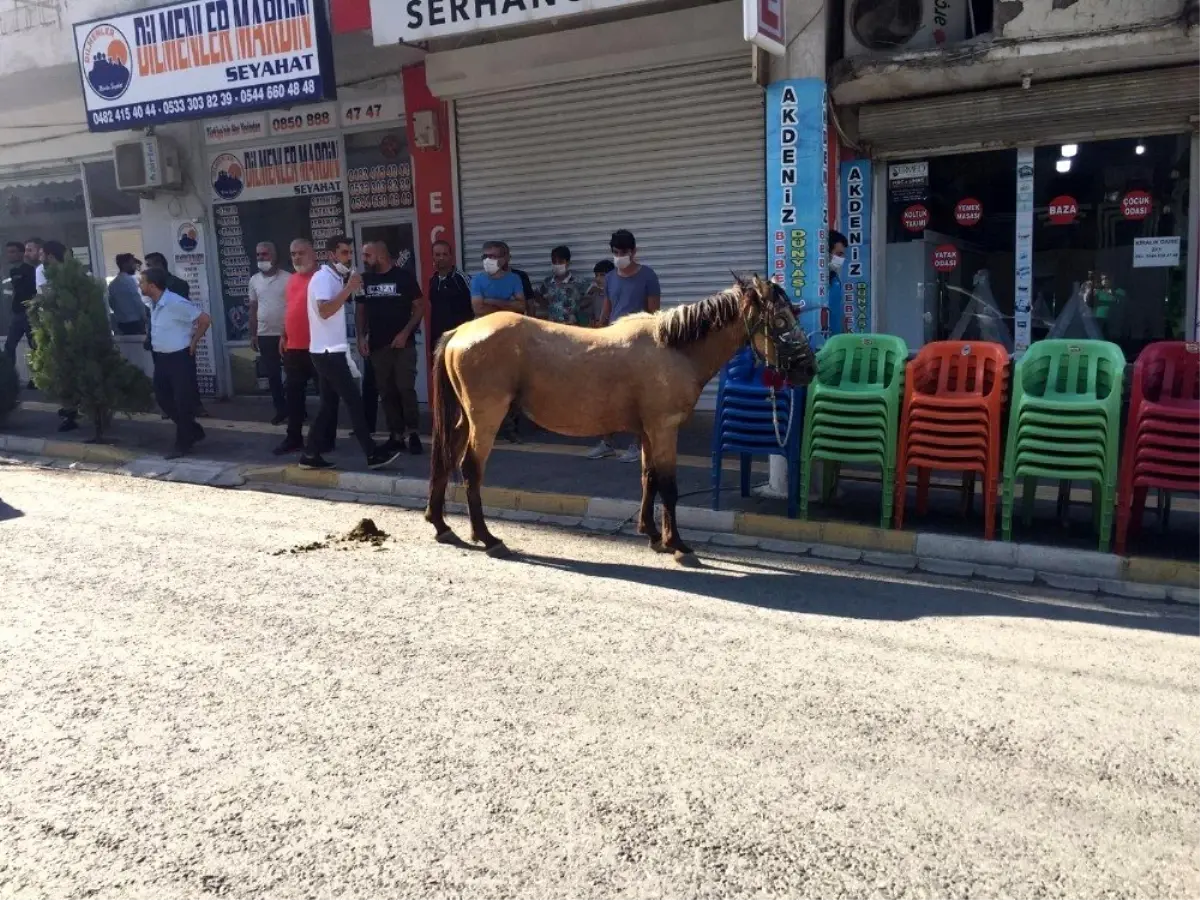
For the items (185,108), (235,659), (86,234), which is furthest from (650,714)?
(86,234)

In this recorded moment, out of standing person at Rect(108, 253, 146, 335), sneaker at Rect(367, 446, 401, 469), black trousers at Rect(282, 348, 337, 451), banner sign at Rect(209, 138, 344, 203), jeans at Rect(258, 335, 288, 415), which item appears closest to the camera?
sneaker at Rect(367, 446, 401, 469)

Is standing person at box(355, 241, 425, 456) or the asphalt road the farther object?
standing person at box(355, 241, 425, 456)

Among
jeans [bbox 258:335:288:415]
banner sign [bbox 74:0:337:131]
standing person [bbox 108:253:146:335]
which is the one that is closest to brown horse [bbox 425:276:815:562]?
banner sign [bbox 74:0:337:131]

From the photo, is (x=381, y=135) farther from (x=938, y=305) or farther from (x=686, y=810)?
(x=686, y=810)

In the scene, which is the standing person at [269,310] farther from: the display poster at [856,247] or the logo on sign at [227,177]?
the display poster at [856,247]

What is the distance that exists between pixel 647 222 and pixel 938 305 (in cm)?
333

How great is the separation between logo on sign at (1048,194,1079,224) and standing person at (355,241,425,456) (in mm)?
6395

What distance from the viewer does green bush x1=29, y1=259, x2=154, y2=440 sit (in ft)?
34.6

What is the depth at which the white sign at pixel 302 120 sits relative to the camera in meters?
12.8

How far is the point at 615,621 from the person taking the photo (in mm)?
5219

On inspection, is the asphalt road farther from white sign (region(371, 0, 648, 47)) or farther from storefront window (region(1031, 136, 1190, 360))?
white sign (region(371, 0, 648, 47))

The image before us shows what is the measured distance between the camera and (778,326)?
20.7 ft

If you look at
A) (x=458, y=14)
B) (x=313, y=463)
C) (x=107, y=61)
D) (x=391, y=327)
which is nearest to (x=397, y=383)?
(x=391, y=327)

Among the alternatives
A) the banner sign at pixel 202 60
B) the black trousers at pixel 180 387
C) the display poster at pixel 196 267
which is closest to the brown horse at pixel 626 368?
the black trousers at pixel 180 387
